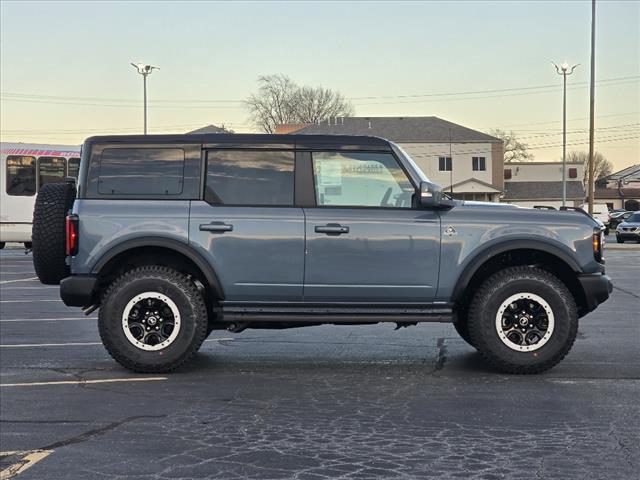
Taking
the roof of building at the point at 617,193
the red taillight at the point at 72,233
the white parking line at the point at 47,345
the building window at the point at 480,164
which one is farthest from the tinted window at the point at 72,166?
the roof of building at the point at 617,193

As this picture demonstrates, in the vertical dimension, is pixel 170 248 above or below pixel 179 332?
above

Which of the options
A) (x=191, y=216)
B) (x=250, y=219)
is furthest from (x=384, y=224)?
(x=191, y=216)

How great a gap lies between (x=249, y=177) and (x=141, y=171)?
0.95 m

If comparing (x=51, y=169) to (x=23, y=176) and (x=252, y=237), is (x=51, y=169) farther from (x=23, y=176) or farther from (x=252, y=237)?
(x=252, y=237)

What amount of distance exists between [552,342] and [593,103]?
32334 millimetres

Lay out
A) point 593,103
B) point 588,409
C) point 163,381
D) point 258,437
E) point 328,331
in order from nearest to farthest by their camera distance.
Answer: point 258,437
point 588,409
point 163,381
point 328,331
point 593,103

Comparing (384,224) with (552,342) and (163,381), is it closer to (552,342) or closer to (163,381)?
(552,342)

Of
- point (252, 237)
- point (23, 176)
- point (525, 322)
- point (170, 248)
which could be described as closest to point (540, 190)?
point (23, 176)

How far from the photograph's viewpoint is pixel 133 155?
25.2 feet

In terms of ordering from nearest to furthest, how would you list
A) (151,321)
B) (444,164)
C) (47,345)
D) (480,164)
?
(151,321) < (47,345) < (480,164) < (444,164)

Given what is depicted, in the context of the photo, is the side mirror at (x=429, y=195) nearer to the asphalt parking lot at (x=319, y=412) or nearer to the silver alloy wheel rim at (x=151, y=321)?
the asphalt parking lot at (x=319, y=412)

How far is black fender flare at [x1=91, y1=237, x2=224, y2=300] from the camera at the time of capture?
7473mm

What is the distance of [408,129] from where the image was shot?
264 ft

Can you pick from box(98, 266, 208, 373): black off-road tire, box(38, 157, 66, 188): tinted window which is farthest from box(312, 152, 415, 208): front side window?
box(38, 157, 66, 188): tinted window
